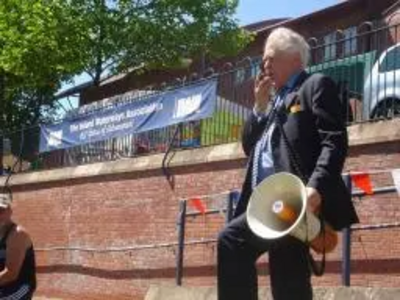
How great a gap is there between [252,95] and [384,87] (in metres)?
2.40

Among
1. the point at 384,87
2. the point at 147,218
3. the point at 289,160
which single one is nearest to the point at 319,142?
the point at 289,160

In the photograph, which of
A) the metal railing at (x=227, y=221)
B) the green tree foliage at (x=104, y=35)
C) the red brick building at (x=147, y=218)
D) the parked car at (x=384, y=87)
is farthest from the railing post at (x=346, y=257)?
the green tree foliage at (x=104, y=35)

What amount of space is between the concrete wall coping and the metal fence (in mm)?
204

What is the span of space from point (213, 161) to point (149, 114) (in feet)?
8.54

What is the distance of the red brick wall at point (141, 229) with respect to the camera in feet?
33.0

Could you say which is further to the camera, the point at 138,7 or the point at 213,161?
the point at 138,7

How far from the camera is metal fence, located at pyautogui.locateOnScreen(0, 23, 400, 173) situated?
36.4ft

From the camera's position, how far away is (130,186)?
601 inches

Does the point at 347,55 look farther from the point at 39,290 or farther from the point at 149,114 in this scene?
the point at 39,290

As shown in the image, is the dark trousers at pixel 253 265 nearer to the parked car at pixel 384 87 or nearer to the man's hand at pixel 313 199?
the man's hand at pixel 313 199

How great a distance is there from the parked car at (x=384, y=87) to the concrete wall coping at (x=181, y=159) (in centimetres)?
37

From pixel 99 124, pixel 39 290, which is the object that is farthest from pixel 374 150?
pixel 39 290

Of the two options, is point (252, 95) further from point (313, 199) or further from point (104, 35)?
point (104, 35)

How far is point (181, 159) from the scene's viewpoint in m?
14.0
